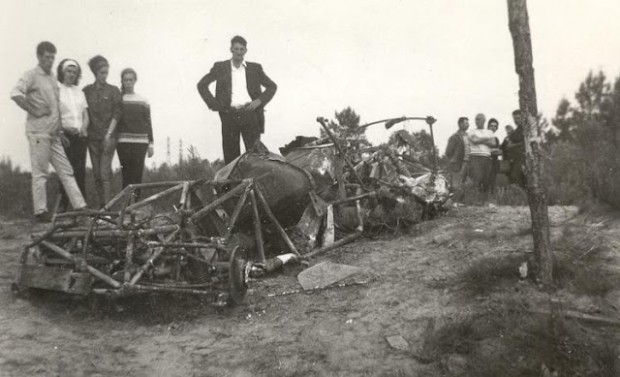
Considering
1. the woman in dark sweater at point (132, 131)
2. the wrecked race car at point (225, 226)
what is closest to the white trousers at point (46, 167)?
the wrecked race car at point (225, 226)

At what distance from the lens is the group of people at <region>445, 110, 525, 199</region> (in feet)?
33.6

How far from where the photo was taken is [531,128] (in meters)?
4.46

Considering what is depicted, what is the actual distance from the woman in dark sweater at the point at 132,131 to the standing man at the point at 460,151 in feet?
19.5

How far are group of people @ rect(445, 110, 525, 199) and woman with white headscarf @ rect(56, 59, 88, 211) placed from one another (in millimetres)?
6471

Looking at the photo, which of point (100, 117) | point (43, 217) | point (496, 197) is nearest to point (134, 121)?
point (100, 117)

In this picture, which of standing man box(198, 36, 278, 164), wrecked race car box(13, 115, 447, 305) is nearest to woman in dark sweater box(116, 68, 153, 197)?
wrecked race car box(13, 115, 447, 305)

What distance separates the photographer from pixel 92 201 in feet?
30.3

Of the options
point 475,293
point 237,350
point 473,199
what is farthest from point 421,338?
point 473,199

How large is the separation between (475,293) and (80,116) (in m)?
5.24

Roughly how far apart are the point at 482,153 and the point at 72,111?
7.28m

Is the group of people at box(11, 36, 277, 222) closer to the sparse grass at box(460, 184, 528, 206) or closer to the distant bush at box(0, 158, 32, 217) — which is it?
the distant bush at box(0, 158, 32, 217)

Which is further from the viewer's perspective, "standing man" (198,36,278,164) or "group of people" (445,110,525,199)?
"group of people" (445,110,525,199)

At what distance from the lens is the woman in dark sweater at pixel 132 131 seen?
23.4ft

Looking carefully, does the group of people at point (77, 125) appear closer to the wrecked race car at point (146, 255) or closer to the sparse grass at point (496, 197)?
the wrecked race car at point (146, 255)
